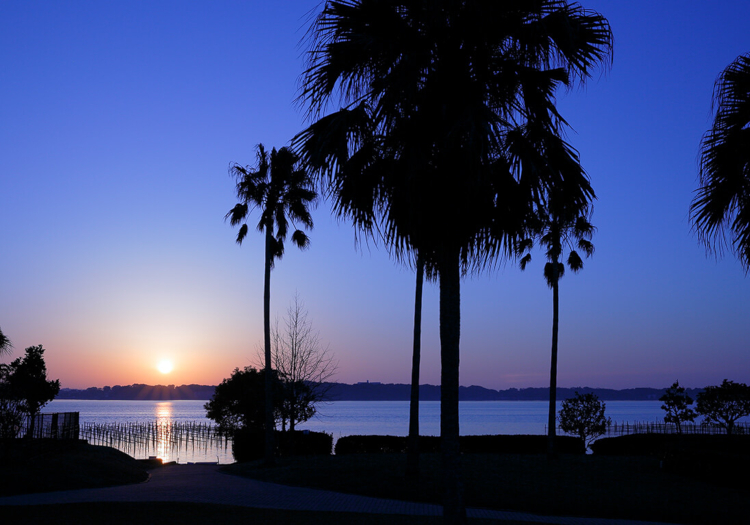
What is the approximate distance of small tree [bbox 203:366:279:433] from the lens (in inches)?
2028

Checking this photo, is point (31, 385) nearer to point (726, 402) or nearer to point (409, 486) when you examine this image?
point (409, 486)

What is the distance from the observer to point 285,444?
1480 inches

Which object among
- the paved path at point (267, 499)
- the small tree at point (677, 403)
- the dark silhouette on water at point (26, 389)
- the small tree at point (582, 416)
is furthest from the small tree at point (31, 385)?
the small tree at point (677, 403)

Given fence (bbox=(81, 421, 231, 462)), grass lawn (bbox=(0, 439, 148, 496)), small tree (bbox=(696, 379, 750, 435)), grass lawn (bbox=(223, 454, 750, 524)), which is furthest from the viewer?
fence (bbox=(81, 421, 231, 462))

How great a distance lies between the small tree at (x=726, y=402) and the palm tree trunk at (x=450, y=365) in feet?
127

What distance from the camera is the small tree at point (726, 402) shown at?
4344 cm

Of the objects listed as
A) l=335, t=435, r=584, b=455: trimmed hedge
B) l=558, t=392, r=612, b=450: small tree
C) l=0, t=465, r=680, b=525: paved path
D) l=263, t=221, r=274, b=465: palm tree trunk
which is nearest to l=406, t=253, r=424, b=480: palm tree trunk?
l=0, t=465, r=680, b=525: paved path

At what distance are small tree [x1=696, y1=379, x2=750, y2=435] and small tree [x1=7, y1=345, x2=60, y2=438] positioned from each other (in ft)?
133

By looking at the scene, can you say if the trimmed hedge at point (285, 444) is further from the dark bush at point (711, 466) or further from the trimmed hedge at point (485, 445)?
the dark bush at point (711, 466)

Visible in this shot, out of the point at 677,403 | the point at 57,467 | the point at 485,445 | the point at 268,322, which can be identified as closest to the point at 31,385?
the point at 57,467

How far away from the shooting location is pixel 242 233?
32.8 meters

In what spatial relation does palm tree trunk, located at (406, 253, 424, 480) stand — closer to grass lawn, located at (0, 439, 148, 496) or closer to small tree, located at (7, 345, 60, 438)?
grass lawn, located at (0, 439, 148, 496)

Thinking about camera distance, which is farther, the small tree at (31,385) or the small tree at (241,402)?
the small tree at (241,402)

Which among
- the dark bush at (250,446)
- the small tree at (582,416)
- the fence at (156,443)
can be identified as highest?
the small tree at (582,416)
